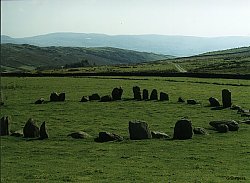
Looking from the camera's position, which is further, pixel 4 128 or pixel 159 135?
pixel 4 128

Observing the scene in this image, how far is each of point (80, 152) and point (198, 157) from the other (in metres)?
6.84

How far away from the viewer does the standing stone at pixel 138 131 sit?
1118 inches

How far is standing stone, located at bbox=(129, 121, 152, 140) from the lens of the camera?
28391 mm

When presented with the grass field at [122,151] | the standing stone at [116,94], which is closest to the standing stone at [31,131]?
the grass field at [122,151]

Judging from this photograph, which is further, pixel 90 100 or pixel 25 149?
pixel 90 100

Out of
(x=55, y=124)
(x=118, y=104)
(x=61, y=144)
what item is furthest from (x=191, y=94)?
(x=61, y=144)

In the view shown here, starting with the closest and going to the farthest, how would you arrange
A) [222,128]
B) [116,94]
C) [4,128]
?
[222,128] → [4,128] → [116,94]

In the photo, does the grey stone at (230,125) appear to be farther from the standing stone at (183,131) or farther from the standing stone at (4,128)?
the standing stone at (4,128)

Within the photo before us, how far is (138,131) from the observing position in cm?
2841

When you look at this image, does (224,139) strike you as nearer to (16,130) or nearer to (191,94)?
(16,130)

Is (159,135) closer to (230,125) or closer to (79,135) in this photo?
(79,135)

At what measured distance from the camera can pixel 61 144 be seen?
27094mm

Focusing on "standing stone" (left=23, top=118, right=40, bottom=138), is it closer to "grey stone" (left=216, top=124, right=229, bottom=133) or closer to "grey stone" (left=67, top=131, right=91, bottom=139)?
"grey stone" (left=67, top=131, right=91, bottom=139)

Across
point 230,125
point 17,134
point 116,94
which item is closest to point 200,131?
point 230,125
